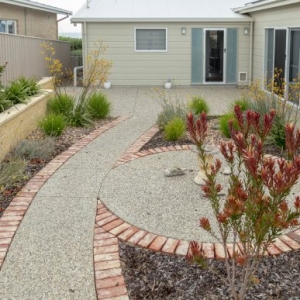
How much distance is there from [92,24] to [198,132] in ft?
48.1

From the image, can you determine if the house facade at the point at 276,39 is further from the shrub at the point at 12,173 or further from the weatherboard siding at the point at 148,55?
the shrub at the point at 12,173

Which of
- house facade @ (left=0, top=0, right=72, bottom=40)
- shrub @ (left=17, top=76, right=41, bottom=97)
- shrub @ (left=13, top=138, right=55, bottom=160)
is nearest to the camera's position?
shrub @ (left=13, top=138, right=55, bottom=160)

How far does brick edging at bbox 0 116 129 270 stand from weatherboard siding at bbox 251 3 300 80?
7132 mm

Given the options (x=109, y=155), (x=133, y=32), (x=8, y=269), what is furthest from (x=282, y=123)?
(x=133, y=32)

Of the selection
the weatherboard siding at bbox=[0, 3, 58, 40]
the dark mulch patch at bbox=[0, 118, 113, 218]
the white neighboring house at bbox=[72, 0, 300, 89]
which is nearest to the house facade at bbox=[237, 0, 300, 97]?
the white neighboring house at bbox=[72, 0, 300, 89]

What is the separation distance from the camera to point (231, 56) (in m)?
17.0

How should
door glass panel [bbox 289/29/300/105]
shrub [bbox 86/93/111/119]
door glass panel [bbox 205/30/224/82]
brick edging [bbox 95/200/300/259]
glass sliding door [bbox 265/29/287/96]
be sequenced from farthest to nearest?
door glass panel [bbox 205/30/224/82]
glass sliding door [bbox 265/29/287/96]
door glass panel [bbox 289/29/300/105]
shrub [bbox 86/93/111/119]
brick edging [bbox 95/200/300/259]

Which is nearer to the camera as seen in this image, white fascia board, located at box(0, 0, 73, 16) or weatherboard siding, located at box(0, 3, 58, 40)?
white fascia board, located at box(0, 0, 73, 16)

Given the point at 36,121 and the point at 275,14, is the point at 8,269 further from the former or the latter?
the point at 275,14

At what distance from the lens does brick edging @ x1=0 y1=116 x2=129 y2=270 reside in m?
4.37

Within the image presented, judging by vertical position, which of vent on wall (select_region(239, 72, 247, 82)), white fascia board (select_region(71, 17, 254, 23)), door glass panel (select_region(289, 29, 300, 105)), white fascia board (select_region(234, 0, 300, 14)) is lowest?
vent on wall (select_region(239, 72, 247, 82))

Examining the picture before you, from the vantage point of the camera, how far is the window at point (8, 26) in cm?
1644

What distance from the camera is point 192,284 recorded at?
11.7ft

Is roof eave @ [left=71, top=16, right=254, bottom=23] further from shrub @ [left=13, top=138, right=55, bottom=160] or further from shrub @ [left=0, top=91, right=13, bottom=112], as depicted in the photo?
shrub @ [left=13, top=138, right=55, bottom=160]
